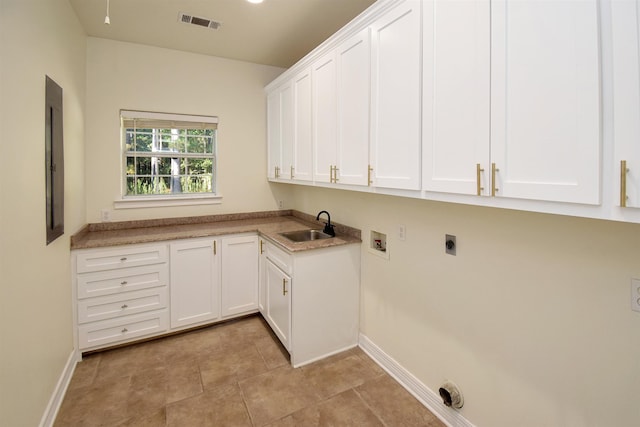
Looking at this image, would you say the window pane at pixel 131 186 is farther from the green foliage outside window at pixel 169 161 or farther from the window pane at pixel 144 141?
the window pane at pixel 144 141

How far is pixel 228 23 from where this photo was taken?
8.95 feet

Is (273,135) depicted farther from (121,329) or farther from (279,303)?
(121,329)

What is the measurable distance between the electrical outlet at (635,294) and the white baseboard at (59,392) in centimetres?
288

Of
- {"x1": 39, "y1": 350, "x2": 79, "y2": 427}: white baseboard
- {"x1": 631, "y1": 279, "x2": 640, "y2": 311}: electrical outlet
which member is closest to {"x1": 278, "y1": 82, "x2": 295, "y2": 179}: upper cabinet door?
{"x1": 39, "y1": 350, "x2": 79, "y2": 427}: white baseboard

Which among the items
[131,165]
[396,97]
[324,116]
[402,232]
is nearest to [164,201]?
[131,165]

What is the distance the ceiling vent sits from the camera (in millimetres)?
2605

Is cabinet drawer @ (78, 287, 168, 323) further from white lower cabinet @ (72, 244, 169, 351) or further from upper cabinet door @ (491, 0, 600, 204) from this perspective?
upper cabinet door @ (491, 0, 600, 204)

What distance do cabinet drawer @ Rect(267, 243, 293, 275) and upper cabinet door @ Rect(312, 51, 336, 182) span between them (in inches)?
26.6

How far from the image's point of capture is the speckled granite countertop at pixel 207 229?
104 inches

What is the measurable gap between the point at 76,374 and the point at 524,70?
332 centimetres

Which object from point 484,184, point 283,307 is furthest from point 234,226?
point 484,184

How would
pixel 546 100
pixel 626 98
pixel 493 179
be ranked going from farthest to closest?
pixel 493 179, pixel 546 100, pixel 626 98

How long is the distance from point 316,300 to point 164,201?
199cm

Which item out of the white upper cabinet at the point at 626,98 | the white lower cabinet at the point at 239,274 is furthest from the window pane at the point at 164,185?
the white upper cabinet at the point at 626,98
